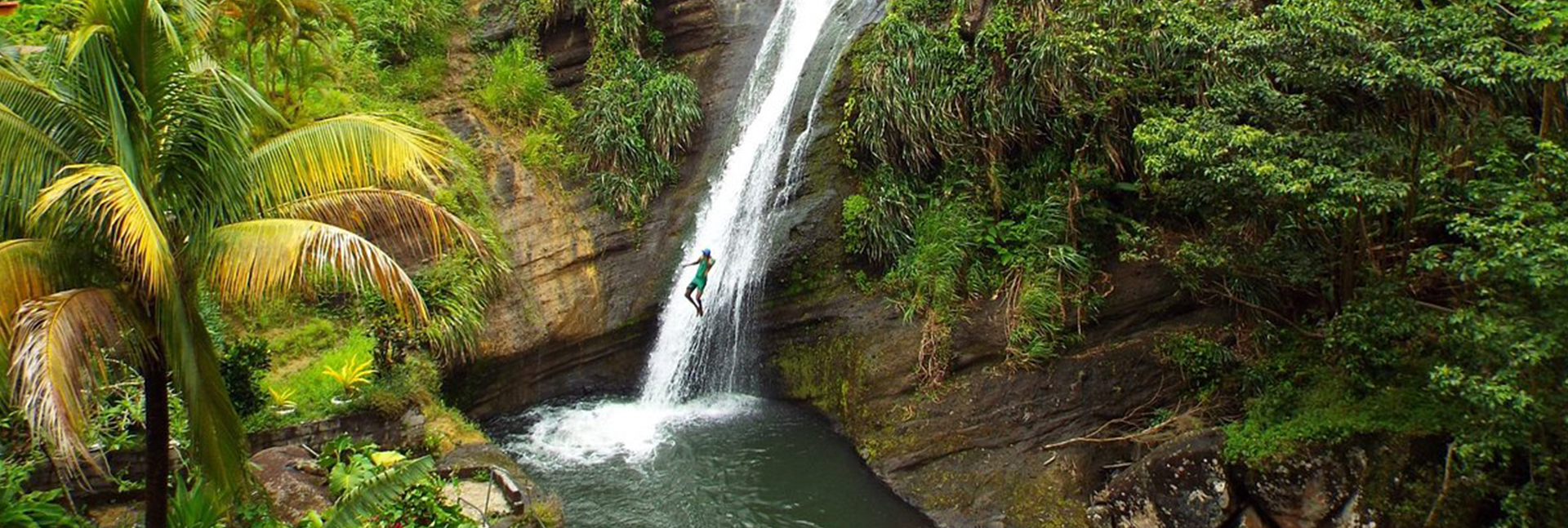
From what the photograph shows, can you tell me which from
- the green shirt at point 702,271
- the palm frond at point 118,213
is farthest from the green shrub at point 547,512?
the palm frond at point 118,213

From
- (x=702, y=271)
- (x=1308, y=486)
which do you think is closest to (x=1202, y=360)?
(x=1308, y=486)

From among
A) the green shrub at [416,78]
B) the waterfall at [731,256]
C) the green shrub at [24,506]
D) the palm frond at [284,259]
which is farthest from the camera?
the green shrub at [416,78]

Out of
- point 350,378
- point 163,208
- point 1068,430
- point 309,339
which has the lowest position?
point 1068,430

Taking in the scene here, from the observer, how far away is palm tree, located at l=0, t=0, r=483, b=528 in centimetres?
496

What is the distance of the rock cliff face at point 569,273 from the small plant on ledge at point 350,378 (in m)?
1.93

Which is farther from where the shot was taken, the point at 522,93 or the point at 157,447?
the point at 522,93

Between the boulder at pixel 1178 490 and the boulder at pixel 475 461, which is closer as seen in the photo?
the boulder at pixel 1178 490

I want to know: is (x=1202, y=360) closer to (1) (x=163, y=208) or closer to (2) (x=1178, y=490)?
(2) (x=1178, y=490)

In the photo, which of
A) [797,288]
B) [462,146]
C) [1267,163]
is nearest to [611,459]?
[797,288]

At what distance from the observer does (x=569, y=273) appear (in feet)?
45.6

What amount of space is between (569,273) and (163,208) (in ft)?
27.3

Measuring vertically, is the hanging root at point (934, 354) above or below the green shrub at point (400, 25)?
below

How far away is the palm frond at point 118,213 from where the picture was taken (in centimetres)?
472

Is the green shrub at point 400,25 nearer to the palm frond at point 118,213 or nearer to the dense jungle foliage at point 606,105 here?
the dense jungle foliage at point 606,105
